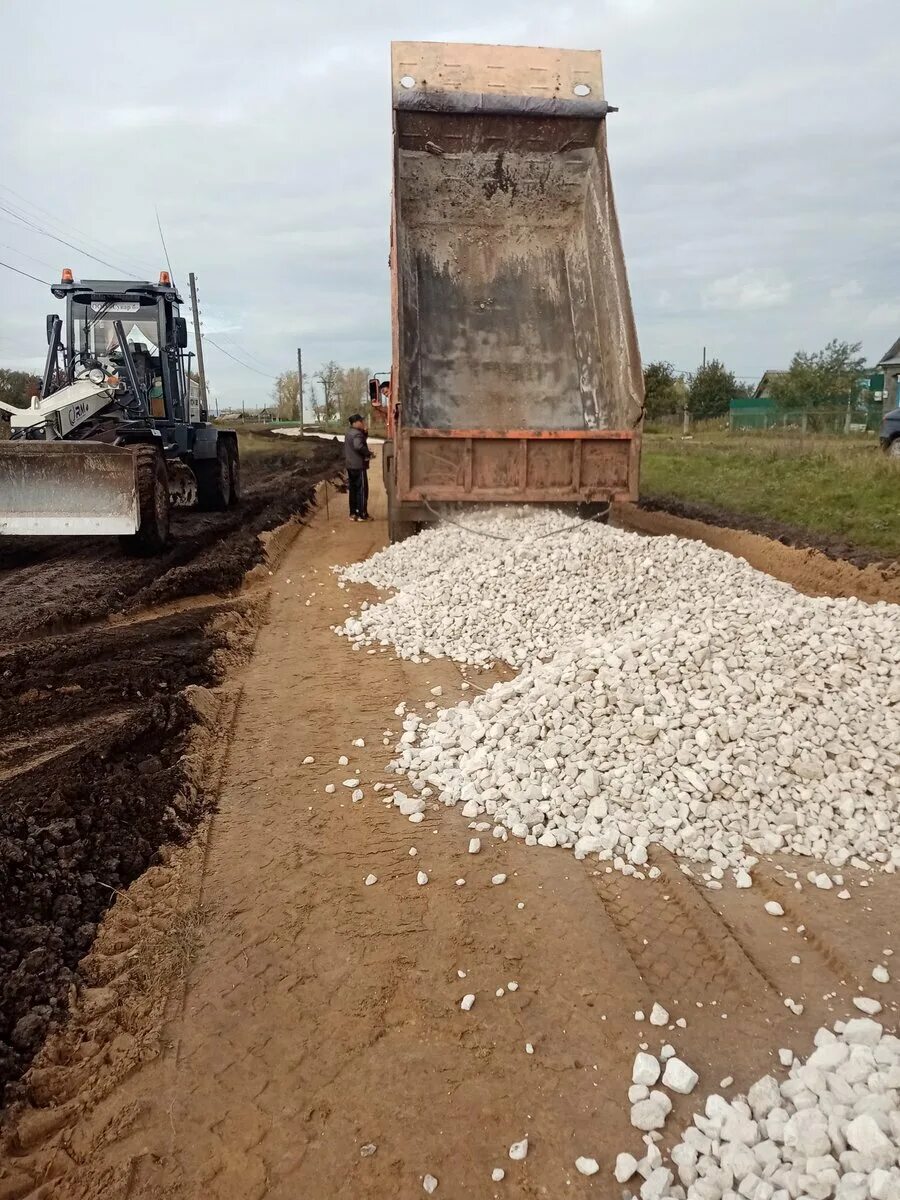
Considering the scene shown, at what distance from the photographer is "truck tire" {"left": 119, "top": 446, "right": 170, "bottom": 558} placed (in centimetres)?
869

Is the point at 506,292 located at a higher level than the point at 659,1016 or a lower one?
higher

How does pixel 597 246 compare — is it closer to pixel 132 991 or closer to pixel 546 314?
pixel 546 314

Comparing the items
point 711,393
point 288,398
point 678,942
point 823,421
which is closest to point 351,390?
point 288,398

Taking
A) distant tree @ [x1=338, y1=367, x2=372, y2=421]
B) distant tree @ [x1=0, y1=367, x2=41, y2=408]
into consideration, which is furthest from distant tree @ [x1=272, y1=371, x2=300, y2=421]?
distant tree @ [x1=0, y1=367, x2=41, y2=408]

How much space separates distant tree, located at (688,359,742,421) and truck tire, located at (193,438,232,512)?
31.1m

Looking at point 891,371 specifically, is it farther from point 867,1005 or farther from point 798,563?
point 867,1005

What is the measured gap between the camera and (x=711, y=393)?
1582 inches

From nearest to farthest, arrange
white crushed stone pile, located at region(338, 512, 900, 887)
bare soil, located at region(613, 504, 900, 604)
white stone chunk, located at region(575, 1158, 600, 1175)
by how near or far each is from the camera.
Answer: white stone chunk, located at region(575, 1158, 600, 1175) < white crushed stone pile, located at region(338, 512, 900, 887) < bare soil, located at region(613, 504, 900, 604)

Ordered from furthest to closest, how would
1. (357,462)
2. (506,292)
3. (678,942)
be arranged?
(357,462) < (506,292) < (678,942)

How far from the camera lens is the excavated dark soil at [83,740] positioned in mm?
2910

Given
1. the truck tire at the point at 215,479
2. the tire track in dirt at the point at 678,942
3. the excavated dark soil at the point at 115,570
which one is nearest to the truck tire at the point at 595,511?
the excavated dark soil at the point at 115,570

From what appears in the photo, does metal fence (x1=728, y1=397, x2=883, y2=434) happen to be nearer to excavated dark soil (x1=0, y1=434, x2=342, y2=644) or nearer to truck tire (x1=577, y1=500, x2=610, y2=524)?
truck tire (x1=577, y1=500, x2=610, y2=524)

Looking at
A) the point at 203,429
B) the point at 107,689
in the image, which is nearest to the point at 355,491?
the point at 203,429

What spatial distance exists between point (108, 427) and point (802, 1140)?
9616 millimetres
